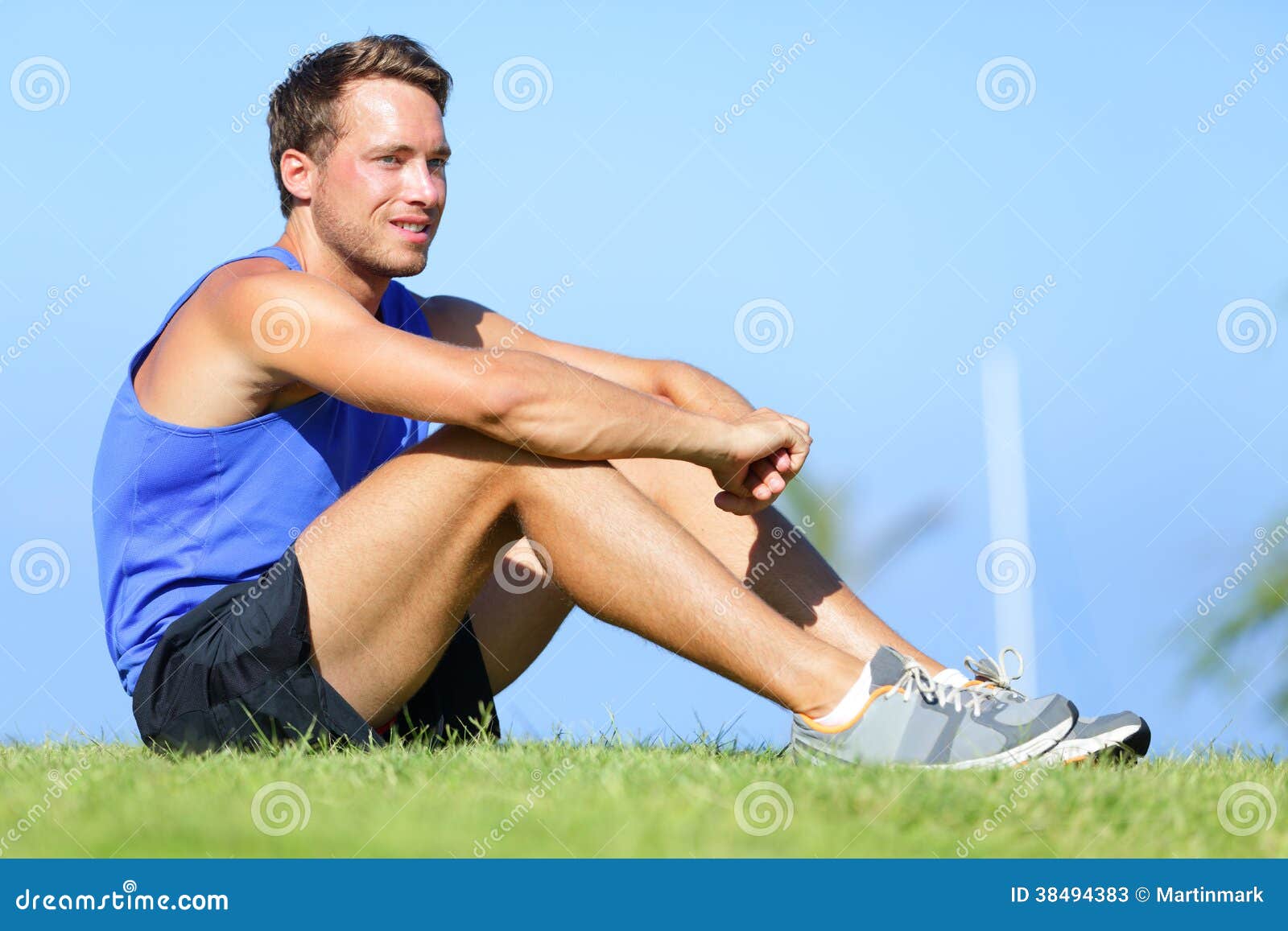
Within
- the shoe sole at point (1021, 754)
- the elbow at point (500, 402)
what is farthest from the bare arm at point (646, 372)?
the shoe sole at point (1021, 754)

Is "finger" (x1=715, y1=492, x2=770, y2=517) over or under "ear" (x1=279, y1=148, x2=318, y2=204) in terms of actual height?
over

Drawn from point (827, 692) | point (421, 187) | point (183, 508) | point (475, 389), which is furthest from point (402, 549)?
point (421, 187)

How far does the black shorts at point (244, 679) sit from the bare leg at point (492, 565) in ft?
0.17

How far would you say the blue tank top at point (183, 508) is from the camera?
11.0 feet

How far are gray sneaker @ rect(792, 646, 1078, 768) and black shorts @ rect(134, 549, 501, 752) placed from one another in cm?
113

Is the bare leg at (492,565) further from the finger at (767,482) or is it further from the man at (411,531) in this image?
the finger at (767,482)

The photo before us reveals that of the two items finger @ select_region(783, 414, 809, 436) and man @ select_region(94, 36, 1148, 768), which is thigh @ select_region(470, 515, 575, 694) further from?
finger @ select_region(783, 414, 809, 436)

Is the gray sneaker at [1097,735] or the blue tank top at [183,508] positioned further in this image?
the blue tank top at [183,508]

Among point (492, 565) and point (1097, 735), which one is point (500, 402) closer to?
point (492, 565)

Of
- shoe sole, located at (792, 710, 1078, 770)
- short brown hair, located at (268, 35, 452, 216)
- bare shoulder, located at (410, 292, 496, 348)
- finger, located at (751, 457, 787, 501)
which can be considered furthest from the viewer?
bare shoulder, located at (410, 292, 496, 348)

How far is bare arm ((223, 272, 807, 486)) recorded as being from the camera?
2.96m

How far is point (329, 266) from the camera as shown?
12.6ft

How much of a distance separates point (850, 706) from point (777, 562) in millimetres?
698

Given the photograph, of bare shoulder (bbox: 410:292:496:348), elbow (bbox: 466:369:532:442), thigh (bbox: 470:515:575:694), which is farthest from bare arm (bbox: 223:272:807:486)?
bare shoulder (bbox: 410:292:496:348)
